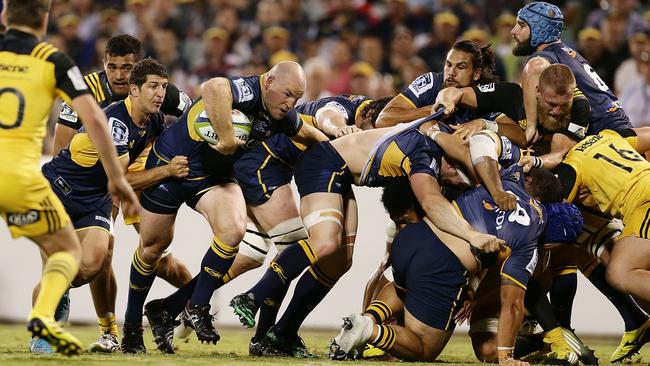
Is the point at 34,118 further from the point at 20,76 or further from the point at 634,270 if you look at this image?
the point at 634,270

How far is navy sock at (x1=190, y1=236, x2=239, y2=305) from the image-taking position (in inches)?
275

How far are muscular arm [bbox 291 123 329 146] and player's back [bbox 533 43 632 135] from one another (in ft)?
5.70

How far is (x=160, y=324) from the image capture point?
24.1 feet

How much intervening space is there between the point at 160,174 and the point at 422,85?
209 centimetres

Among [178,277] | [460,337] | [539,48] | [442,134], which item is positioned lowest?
[460,337]

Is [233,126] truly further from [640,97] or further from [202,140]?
[640,97]

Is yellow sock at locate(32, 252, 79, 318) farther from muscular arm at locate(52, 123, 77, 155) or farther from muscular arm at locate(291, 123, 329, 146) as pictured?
muscular arm at locate(52, 123, 77, 155)

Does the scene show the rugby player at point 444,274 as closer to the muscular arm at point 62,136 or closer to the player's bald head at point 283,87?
the player's bald head at point 283,87

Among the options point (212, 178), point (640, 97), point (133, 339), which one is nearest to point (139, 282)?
point (133, 339)

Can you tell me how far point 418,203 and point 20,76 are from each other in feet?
9.27

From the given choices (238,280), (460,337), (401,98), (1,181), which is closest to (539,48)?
(401,98)

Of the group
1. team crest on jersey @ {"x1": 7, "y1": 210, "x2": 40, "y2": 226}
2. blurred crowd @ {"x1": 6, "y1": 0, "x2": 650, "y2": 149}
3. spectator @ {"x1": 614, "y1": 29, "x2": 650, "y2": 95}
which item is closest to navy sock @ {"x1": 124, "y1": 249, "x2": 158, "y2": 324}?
team crest on jersey @ {"x1": 7, "y1": 210, "x2": 40, "y2": 226}

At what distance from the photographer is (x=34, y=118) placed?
5387mm

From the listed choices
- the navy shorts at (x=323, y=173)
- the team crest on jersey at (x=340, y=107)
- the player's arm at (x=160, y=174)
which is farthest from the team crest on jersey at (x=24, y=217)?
the team crest on jersey at (x=340, y=107)
